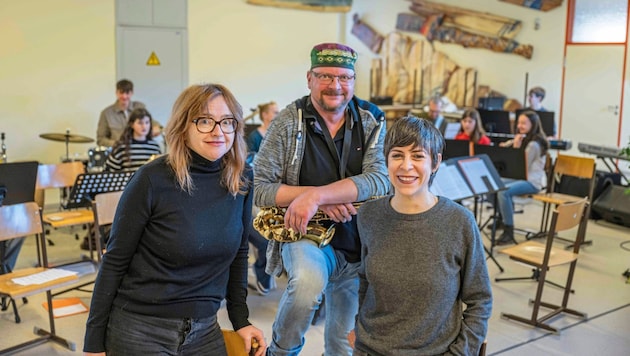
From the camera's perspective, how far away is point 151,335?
2076 millimetres

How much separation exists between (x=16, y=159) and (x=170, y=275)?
23.1ft

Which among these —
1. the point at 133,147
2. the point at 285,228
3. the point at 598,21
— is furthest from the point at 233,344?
the point at 598,21

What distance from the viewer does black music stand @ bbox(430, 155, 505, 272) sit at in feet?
17.3

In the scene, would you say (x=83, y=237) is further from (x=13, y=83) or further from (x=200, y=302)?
(x=200, y=302)

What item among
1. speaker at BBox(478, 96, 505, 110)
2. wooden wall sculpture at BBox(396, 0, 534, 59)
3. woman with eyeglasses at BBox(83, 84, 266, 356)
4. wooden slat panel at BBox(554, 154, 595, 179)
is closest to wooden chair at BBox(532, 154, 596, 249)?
wooden slat panel at BBox(554, 154, 595, 179)

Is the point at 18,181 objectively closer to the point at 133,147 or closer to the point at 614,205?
the point at 133,147

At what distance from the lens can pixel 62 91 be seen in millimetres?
8516

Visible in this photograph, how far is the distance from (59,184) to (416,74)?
7349 mm

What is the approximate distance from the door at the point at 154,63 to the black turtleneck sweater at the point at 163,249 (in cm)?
→ 733

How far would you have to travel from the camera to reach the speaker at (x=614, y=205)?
7.59 meters

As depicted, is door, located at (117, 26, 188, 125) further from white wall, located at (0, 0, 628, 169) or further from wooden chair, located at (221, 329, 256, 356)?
wooden chair, located at (221, 329, 256, 356)

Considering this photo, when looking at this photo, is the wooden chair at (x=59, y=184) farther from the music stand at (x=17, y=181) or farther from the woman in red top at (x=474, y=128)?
the woman in red top at (x=474, y=128)

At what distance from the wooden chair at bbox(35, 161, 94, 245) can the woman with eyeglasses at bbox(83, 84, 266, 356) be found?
3.70 m

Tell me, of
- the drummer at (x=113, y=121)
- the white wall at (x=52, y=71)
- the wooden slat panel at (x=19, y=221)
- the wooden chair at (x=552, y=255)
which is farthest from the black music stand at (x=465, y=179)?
the white wall at (x=52, y=71)
